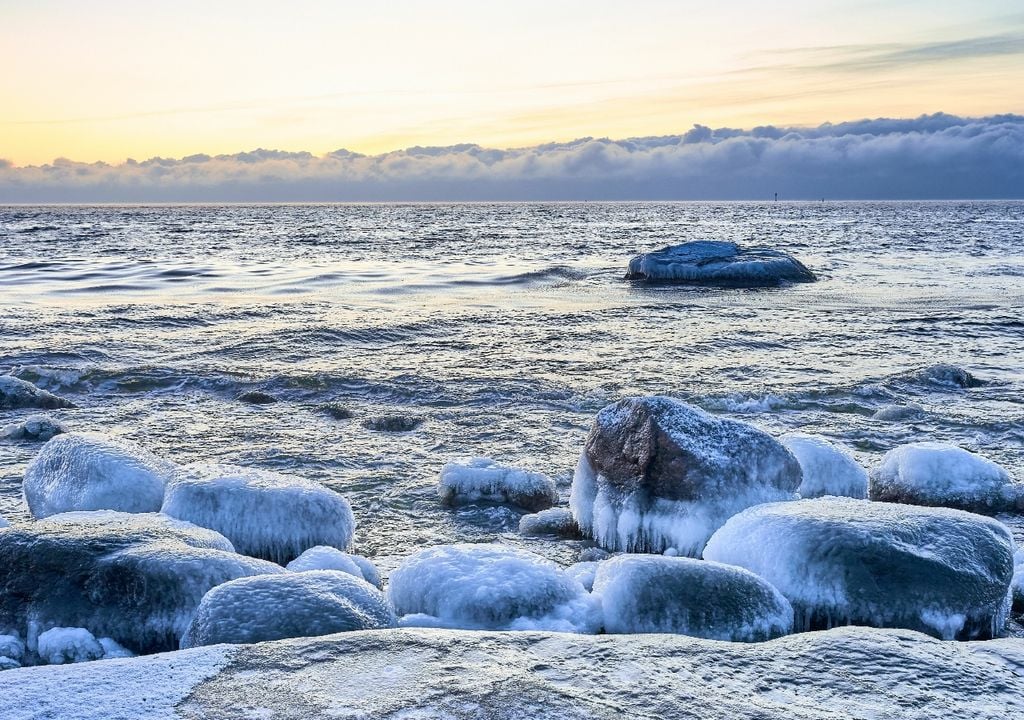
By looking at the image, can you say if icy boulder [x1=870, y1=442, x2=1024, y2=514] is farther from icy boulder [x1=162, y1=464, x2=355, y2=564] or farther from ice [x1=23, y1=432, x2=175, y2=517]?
ice [x1=23, y1=432, x2=175, y2=517]

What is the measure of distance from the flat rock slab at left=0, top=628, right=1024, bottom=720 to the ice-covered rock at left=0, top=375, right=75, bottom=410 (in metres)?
7.84

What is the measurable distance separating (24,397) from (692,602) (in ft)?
28.1

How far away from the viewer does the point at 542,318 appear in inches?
682

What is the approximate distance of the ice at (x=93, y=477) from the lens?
5.79 meters

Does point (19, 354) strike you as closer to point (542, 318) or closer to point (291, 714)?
point (542, 318)

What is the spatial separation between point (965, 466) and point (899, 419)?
9.41 feet

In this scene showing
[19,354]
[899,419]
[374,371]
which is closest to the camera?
[899,419]

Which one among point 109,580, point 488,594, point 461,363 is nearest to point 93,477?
point 109,580

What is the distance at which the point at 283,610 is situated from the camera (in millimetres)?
3566

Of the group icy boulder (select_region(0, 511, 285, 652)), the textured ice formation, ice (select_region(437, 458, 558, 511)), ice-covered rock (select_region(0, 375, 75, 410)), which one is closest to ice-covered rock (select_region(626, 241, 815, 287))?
ice-covered rock (select_region(0, 375, 75, 410))

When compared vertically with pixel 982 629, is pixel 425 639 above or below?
above

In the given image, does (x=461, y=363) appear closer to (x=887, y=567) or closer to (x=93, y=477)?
(x=93, y=477)

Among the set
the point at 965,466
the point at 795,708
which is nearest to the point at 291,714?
the point at 795,708

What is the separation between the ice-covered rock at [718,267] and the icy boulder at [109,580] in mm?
21854
